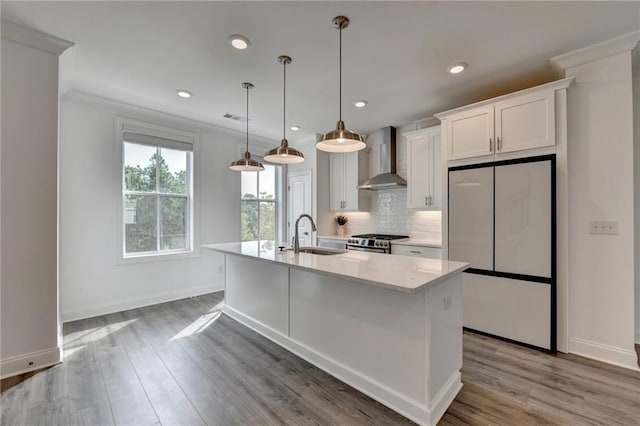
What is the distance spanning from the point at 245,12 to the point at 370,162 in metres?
3.47

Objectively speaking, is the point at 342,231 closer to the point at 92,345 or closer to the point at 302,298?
the point at 302,298

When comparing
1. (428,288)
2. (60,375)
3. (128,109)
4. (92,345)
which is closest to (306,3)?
(428,288)

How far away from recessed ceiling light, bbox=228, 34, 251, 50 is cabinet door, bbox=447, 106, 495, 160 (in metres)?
2.35

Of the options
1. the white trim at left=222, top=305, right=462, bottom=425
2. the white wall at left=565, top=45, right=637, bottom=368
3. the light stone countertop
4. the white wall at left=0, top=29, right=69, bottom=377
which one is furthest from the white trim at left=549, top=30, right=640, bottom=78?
the white wall at left=0, top=29, right=69, bottom=377

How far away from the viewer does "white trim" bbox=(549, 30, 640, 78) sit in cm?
227

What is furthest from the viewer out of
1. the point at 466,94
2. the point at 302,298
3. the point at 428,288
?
the point at 466,94

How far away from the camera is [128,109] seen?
3777mm

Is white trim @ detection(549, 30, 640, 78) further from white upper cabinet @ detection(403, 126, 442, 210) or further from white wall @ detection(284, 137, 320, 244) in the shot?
white wall @ detection(284, 137, 320, 244)

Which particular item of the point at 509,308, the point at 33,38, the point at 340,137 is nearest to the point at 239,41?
the point at 340,137

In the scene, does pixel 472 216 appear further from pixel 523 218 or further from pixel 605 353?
pixel 605 353

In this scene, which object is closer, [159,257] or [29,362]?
[29,362]

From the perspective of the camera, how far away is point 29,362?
89.6 inches

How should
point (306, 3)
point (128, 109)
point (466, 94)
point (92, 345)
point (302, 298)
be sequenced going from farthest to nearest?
point (128, 109) → point (466, 94) → point (92, 345) → point (302, 298) → point (306, 3)

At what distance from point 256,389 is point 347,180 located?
3641mm
